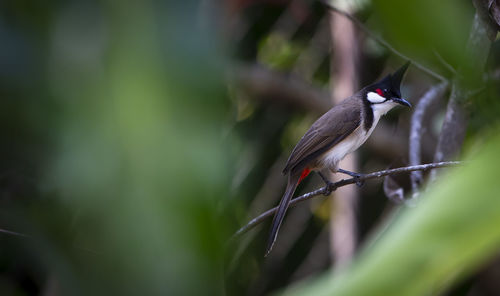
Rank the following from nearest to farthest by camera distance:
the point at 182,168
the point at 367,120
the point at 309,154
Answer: the point at 182,168 → the point at 309,154 → the point at 367,120

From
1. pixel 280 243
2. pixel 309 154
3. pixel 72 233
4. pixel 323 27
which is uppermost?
pixel 72 233

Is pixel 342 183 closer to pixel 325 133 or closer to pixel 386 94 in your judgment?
pixel 325 133

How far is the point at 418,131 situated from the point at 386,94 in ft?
0.81

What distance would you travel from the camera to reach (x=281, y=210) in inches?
70.4

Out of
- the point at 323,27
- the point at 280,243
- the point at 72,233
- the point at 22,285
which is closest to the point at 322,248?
the point at 280,243

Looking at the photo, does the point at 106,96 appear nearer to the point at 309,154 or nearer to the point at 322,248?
the point at 309,154

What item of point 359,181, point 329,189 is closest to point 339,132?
point 329,189

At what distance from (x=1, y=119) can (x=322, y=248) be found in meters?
3.21

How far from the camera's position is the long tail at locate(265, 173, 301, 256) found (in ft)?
5.60

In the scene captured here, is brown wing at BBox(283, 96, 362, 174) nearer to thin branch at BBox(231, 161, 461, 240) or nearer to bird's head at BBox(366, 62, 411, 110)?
bird's head at BBox(366, 62, 411, 110)

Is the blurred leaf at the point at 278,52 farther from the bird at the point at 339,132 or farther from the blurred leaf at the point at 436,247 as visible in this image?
the blurred leaf at the point at 436,247

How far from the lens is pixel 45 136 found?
23 cm

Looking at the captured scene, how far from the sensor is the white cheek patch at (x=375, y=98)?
88.2 inches

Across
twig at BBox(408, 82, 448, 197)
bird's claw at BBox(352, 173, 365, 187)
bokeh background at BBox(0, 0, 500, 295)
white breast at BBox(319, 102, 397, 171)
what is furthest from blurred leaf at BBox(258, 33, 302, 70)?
bokeh background at BBox(0, 0, 500, 295)
